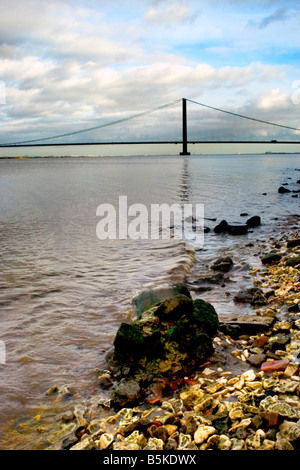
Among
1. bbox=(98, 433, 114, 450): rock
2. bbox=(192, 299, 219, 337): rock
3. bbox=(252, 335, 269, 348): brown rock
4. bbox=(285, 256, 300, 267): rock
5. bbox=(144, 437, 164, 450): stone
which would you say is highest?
bbox=(285, 256, 300, 267): rock

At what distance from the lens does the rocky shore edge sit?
110 inches

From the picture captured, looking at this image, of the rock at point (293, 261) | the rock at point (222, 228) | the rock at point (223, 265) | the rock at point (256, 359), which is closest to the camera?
the rock at point (256, 359)

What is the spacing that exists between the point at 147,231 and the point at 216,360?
9.24m

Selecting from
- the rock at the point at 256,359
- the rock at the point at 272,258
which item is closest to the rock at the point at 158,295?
the rock at the point at 256,359

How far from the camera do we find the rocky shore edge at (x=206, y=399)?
2787mm

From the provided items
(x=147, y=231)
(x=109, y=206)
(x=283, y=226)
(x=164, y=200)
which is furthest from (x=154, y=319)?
(x=164, y=200)

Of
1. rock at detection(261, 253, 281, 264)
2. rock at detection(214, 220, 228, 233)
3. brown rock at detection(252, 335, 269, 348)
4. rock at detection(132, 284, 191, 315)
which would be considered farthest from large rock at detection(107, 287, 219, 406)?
rock at detection(214, 220, 228, 233)

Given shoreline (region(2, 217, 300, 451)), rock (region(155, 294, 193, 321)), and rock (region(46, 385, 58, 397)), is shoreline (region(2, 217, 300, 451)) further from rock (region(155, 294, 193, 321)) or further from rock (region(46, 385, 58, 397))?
rock (region(155, 294, 193, 321))

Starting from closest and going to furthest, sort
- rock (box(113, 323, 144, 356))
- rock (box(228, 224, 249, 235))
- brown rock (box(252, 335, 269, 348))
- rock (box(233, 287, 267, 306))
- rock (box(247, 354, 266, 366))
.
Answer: rock (box(247, 354, 266, 366))
rock (box(113, 323, 144, 356))
brown rock (box(252, 335, 269, 348))
rock (box(233, 287, 267, 306))
rock (box(228, 224, 249, 235))

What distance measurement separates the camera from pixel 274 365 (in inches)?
145

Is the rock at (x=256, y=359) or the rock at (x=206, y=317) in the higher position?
the rock at (x=206, y=317)

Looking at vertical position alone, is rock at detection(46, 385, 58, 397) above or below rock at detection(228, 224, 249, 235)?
below

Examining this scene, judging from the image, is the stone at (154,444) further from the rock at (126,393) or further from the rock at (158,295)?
the rock at (158,295)

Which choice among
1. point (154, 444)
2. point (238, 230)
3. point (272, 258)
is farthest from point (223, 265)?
point (154, 444)
